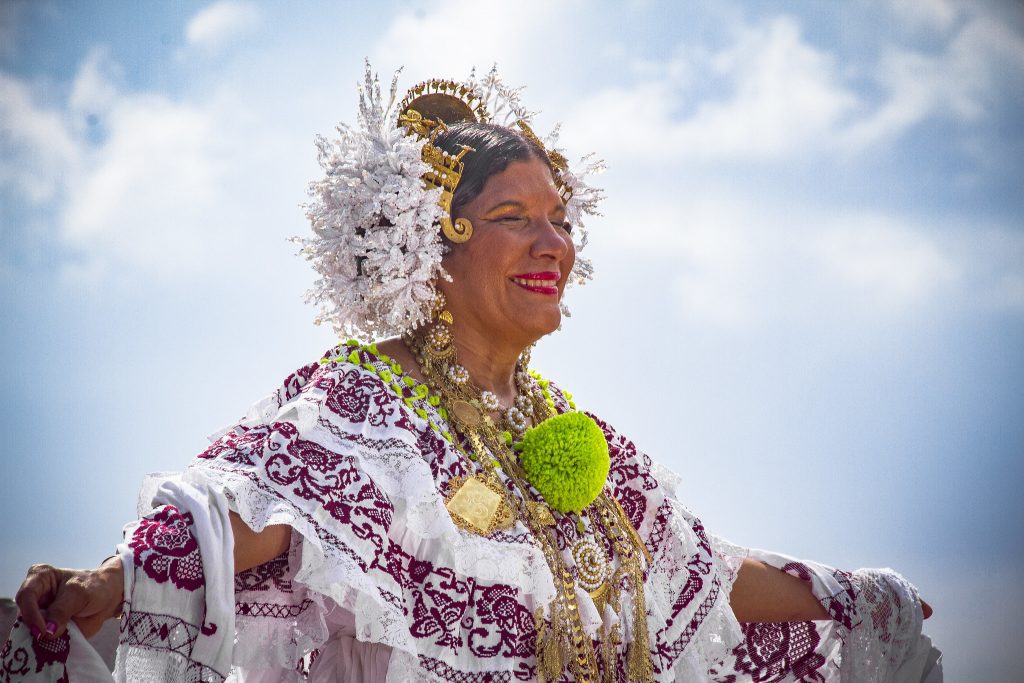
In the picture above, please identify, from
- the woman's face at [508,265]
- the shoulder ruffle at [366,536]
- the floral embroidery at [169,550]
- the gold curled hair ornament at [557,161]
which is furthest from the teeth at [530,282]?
the floral embroidery at [169,550]

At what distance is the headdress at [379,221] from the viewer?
10.5ft

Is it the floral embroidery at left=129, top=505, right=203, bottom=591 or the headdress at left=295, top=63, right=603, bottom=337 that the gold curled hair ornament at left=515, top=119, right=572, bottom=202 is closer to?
the headdress at left=295, top=63, right=603, bottom=337

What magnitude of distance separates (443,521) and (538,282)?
899 mm

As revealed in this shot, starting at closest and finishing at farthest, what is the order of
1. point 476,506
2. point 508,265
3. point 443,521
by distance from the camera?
point 443,521 < point 476,506 < point 508,265

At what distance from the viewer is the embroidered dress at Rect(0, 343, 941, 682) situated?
2.21m

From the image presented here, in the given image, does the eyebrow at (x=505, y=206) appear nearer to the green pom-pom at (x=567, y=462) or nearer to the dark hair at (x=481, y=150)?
the dark hair at (x=481, y=150)

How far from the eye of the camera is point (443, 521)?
106 inches

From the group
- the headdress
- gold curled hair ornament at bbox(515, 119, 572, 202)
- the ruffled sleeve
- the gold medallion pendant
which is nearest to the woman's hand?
the gold medallion pendant

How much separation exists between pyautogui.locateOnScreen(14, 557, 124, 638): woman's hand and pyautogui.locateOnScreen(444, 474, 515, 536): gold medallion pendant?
921 mm

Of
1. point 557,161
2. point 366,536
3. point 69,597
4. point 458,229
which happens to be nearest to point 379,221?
point 458,229

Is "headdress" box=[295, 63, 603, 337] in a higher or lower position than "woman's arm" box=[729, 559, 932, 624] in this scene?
higher

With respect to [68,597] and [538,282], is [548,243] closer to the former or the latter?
[538,282]

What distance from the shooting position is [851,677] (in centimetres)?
342

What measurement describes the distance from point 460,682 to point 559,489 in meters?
0.66
